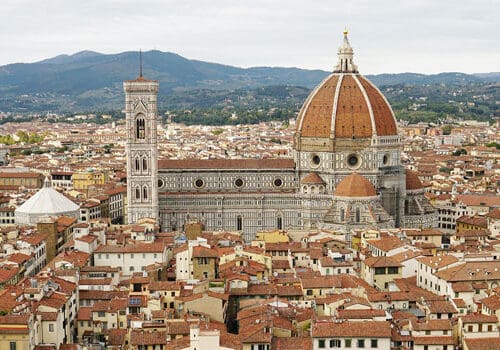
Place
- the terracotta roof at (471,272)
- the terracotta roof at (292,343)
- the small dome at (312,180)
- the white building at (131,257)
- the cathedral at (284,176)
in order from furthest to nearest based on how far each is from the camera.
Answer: the small dome at (312,180), the cathedral at (284,176), the white building at (131,257), the terracotta roof at (471,272), the terracotta roof at (292,343)

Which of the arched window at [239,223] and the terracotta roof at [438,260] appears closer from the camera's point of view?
the terracotta roof at [438,260]

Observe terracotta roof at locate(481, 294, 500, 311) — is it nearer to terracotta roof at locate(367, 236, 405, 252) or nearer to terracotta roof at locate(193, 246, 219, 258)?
terracotta roof at locate(367, 236, 405, 252)

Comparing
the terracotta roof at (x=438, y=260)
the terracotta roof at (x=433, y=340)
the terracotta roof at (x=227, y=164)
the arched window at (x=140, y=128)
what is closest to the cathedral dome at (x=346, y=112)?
the terracotta roof at (x=227, y=164)

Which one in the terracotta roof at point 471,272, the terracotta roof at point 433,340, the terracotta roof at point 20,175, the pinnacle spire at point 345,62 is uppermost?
the pinnacle spire at point 345,62

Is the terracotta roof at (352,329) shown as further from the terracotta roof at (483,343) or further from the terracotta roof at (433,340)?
the terracotta roof at (483,343)

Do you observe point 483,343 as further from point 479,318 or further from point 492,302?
point 492,302

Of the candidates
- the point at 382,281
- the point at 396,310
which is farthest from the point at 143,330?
the point at 382,281

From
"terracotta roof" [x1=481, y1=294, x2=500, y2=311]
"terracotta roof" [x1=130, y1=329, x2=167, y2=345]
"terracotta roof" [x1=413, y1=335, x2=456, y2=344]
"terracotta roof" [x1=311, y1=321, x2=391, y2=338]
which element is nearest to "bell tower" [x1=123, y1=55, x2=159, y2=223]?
"terracotta roof" [x1=130, y1=329, x2=167, y2=345]
